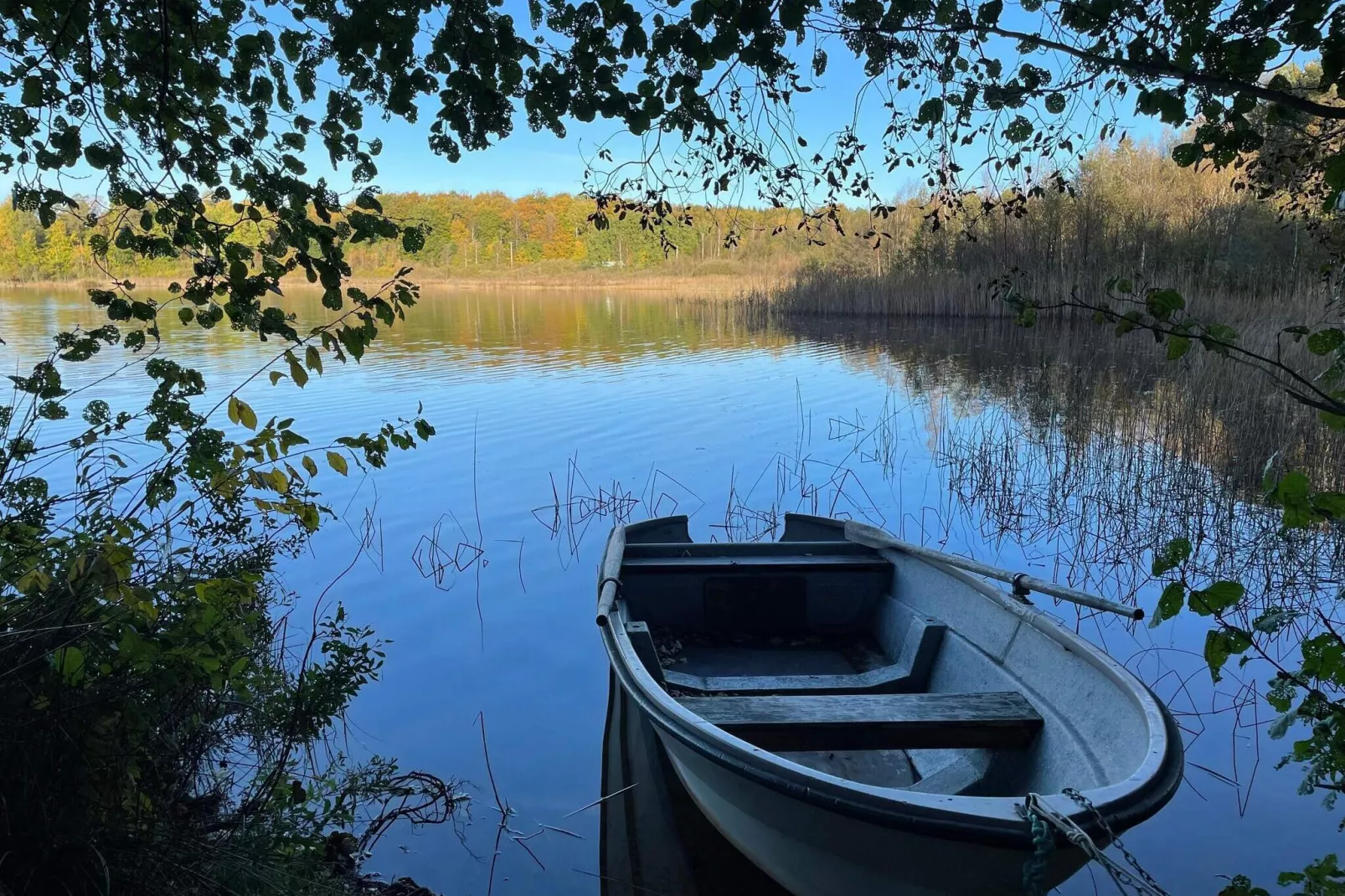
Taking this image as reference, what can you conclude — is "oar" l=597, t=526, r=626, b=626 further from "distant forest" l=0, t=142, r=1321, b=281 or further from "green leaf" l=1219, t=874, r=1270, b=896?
"green leaf" l=1219, t=874, r=1270, b=896

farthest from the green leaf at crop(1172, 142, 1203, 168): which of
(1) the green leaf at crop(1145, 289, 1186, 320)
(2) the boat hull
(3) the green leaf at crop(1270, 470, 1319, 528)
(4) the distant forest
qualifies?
(4) the distant forest

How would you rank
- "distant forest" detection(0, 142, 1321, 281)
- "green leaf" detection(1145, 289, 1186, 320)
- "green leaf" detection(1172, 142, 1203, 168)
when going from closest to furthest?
"green leaf" detection(1145, 289, 1186, 320) → "green leaf" detection(1172, 142, 1203, 168) → "distant forest" detection(0, 142, 1321, 281)

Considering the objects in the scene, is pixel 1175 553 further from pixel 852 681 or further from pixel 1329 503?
pixel 852 681

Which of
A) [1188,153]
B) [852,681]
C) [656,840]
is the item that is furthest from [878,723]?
[1188,153]

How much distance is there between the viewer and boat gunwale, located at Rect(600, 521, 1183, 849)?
202 cm

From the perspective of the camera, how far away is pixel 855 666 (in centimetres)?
426

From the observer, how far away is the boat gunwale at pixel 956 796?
202cm

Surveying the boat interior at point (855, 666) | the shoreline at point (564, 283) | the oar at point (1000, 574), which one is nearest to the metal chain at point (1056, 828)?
the boat interior at point (855, 666)

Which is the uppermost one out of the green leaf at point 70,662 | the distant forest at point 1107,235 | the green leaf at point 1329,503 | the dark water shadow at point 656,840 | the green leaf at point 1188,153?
the distant forest at point 1107,235

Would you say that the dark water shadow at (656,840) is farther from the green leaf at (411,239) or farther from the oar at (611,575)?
the green leaf at (411,239)

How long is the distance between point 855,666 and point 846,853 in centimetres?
200

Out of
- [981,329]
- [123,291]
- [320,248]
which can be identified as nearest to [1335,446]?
[320,248]

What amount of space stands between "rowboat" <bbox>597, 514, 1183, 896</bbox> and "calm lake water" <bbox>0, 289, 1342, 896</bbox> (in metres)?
0.59

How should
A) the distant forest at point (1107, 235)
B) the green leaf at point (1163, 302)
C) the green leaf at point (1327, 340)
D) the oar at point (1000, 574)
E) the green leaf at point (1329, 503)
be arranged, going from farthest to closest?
the distant forest at point (1107, 235)
the oar at point (1000, 574)
the green leaf at point (1163, 302)
the green leaf at point (1327, 340)
the green leaf at point (1329, 503)
